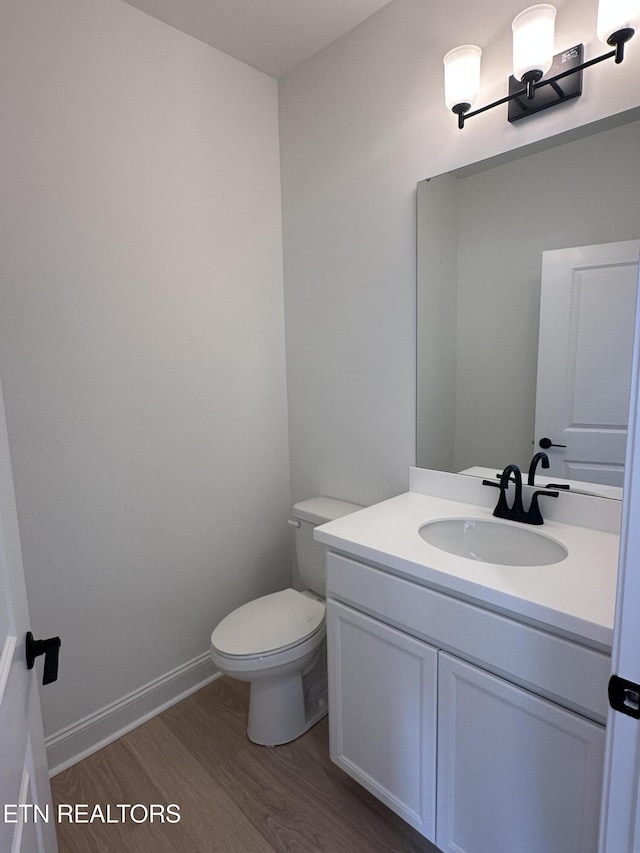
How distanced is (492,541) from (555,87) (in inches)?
51.5

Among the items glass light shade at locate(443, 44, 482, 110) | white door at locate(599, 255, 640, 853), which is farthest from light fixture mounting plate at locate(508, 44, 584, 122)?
white door at locate(599, 255, 640, 853)

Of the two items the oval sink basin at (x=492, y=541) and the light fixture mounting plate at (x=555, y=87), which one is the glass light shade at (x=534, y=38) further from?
the oval sink basin at (x=492, y=541)

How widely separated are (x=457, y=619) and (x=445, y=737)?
1.05 feet

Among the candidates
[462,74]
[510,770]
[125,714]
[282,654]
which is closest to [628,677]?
[510,770]

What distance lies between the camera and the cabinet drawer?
939 mm

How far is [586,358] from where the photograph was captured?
139 centimetres

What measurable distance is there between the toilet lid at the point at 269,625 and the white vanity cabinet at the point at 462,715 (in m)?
0.25

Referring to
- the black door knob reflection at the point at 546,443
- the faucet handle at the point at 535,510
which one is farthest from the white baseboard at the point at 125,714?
the black door knob reflection at the point at 546,443

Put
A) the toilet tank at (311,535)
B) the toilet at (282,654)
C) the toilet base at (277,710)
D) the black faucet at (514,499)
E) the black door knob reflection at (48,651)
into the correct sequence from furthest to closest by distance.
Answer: the toilet tank at (311,535)
the toilet base at (277,710)
the toilet at (282,654)
the black faucet at (514,499)
the black door knob reflection at (48,651)

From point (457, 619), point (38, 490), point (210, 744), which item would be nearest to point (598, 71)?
point (457, 619)

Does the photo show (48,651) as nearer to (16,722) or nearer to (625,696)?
(16,722)

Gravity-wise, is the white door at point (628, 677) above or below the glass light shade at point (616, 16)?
below

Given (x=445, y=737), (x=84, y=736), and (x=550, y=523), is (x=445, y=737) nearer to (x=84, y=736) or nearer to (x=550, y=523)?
(x=550, y=523)

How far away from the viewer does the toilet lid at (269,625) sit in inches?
64.4
